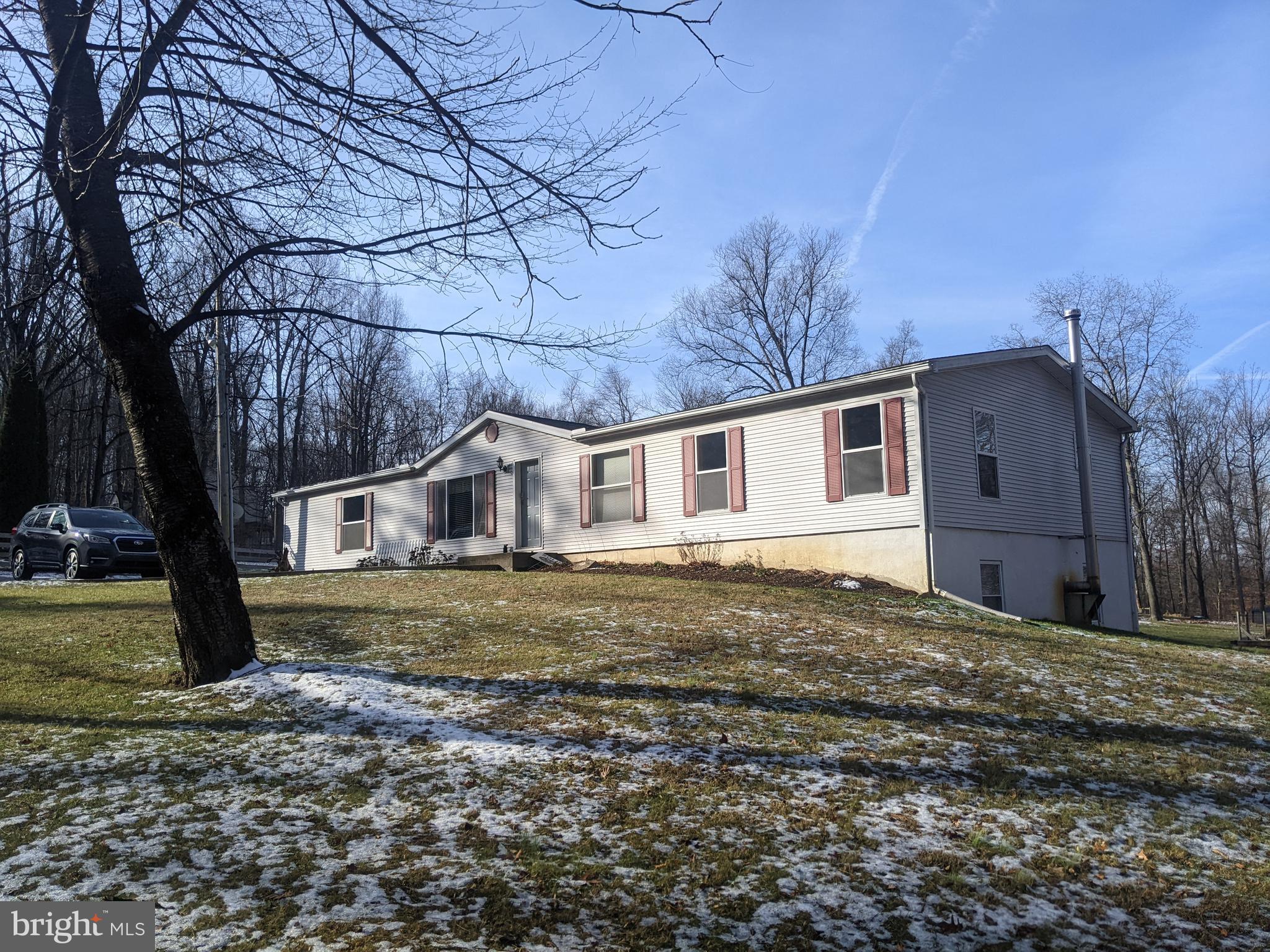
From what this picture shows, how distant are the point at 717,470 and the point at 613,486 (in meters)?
2.85

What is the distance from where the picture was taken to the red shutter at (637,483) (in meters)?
17.4

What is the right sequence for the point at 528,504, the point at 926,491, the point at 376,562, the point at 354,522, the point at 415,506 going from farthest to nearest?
the point at 354,522
the point at 376,562
the point at 415,506
the point at 528,504
the point at 926,491

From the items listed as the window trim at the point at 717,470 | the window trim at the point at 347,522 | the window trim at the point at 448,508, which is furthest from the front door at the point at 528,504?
the window trim at the point at 347,522

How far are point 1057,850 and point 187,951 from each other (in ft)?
12.6

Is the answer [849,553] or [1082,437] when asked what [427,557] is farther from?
[1082,437]

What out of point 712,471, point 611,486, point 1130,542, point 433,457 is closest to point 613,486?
point 611,486

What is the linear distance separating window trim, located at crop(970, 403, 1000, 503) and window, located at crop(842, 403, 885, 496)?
1.76m

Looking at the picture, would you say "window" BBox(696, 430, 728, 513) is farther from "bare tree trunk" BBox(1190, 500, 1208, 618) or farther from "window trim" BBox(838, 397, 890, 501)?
"bare tree trunk" BBox(1190, 500, 1208, 618)

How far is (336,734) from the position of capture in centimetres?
568

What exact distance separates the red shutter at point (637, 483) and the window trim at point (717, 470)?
4.49ft

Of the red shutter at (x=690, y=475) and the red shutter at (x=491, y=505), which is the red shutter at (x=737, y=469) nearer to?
the red shutter at (x=690, y=475)

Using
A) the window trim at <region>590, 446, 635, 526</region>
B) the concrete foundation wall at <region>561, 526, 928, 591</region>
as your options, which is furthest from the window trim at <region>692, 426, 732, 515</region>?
the window trim at <region>590, 446, 635, 526</region>

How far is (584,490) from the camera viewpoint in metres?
18.6

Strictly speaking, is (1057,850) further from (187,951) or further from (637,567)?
(637,567)
